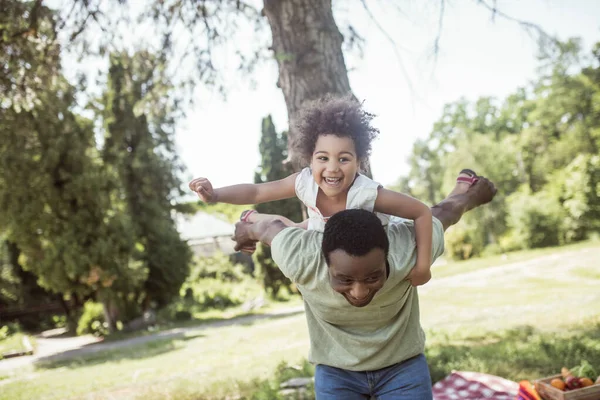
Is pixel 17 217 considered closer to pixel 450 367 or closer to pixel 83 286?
pixel 83 286

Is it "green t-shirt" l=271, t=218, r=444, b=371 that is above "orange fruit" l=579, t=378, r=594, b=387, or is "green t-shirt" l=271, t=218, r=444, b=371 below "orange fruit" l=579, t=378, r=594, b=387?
above

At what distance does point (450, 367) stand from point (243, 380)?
2.66m

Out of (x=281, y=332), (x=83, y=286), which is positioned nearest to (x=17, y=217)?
(x=83, y=286)

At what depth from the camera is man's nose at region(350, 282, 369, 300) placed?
195 centimetres

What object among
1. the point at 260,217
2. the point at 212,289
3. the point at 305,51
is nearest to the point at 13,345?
the point at 212,289

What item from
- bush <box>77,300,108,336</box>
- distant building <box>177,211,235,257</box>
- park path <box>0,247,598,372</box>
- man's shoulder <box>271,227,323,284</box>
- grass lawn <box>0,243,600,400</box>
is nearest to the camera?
man's shoulder <box>271,227,323,284</box>

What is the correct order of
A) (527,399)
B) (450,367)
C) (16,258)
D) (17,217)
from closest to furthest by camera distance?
(527,399) < (450,367) < (17,217) < (16,258)

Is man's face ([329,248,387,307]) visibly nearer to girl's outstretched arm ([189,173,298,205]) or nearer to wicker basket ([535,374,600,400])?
girl's outstretched arm ([189,173,298,205])

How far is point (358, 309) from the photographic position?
2.23 m

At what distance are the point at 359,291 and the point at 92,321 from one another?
1875 centimetres

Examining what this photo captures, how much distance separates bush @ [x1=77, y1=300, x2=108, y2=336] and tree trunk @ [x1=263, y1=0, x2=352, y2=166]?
15.5m

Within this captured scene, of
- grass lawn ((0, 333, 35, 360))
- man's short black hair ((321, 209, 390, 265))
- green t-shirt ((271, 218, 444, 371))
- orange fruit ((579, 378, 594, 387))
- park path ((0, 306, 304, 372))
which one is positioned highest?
man's short black hair ((321, 209, 390, 265))

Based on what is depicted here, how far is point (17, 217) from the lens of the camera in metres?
14.9

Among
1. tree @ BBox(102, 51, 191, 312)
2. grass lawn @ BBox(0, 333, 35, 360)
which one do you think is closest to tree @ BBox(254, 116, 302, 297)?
tree @ BBox(102, 51, 191, 312)
